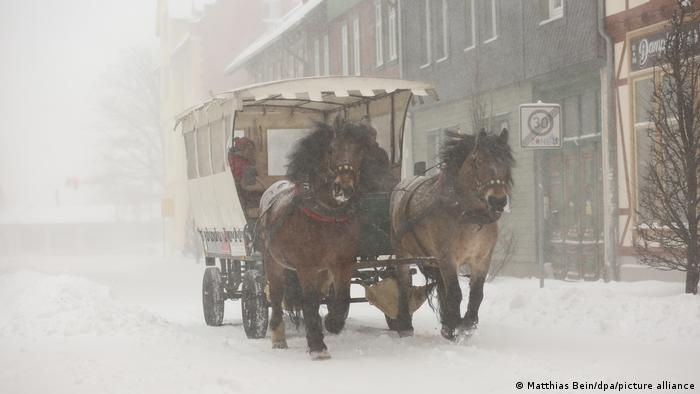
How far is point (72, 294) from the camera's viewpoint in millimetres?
11828

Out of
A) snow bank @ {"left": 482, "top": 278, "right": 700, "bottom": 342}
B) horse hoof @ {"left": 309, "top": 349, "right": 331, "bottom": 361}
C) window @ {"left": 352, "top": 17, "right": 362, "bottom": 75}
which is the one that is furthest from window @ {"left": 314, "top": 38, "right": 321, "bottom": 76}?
horse hoof @ {"left": 309, "top": 349, "right": 331, "bottom": 361}

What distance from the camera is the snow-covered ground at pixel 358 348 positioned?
7.46m

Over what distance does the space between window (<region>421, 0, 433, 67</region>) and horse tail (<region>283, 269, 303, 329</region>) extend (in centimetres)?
1401

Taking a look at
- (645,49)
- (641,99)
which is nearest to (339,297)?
(641,99)

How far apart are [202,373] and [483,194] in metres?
2.86

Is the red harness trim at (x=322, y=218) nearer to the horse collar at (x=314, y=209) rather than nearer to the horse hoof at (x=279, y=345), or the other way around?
the horse collar at (x=314, y=209)

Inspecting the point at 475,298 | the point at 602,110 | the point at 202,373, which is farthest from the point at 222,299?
the point at 602,110

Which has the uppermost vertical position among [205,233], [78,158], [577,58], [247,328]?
[577,58]

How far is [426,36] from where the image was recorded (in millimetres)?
24125

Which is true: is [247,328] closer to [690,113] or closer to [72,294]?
[72,294]

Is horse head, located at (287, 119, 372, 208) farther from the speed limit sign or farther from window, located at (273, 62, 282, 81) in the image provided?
window, located at (273, 62, 282, 81)

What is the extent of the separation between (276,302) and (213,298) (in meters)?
2.33

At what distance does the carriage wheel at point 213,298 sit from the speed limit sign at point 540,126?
4022 mm

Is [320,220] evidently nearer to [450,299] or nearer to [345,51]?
[450,299]
